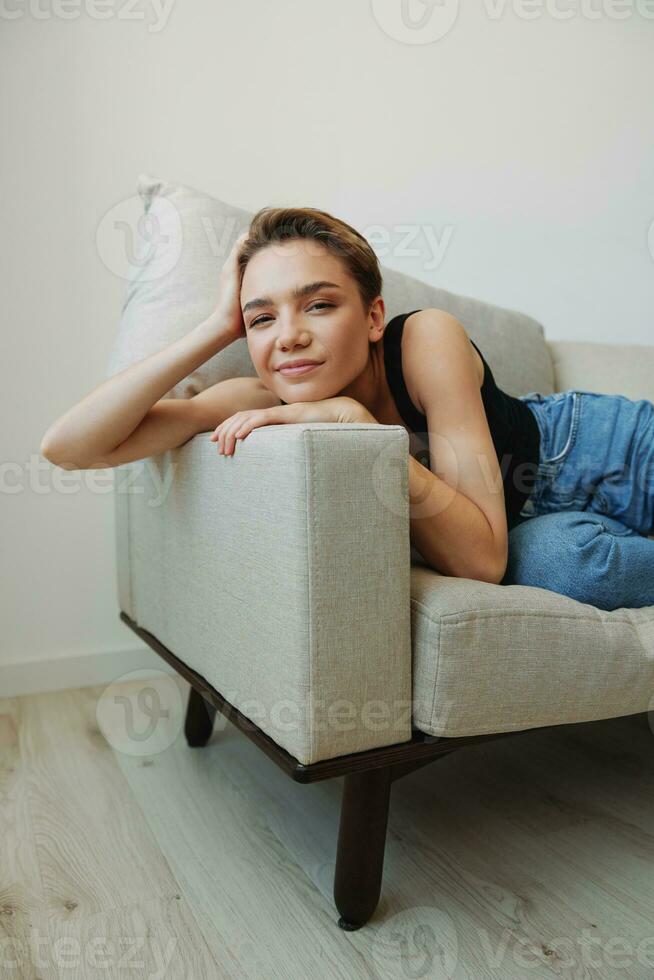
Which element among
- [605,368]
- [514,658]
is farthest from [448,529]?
[605,368]

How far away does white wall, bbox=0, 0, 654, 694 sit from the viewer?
1814 millimetres

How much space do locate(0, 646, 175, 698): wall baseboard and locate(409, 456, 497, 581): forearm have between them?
3.16 ft

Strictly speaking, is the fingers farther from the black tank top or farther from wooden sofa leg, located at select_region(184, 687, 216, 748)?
wooden sofa leg, located at select_region(184, 687, 216, 748)

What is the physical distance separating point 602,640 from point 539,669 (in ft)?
0.35

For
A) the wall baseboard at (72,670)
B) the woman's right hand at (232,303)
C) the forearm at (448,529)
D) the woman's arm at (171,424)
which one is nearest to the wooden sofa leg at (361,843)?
the forearm at (448,529)

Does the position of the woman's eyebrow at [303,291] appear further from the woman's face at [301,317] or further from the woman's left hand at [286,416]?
the woman's left hand at [286,416]

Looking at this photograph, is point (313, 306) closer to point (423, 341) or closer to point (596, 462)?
point (423, 341)

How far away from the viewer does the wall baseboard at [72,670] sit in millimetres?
1833

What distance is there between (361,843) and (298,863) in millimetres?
214

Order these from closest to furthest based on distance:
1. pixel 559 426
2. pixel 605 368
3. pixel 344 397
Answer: pixel 344 397 → pixel 559 426 → pixel 605 368

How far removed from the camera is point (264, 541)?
92 cm

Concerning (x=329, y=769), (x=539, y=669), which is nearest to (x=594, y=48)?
(x=539, y=669)

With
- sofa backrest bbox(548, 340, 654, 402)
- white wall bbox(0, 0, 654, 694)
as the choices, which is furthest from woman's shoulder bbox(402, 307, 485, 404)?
white wall bbox(0, 0, 654, 694)

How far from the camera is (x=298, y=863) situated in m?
1.13
